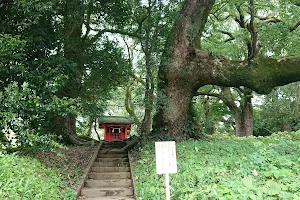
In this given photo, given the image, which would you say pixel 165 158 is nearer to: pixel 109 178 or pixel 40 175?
pixel 40 175

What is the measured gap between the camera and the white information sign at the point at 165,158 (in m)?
4.68

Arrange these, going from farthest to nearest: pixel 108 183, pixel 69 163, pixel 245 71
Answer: pixel 245 71 → pixel 69 163 → pixel 108 183

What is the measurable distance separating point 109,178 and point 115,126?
11.7m

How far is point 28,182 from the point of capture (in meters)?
5.16

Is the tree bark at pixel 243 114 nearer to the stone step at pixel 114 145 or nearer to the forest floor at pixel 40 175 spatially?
the stone step at pixel 114 145

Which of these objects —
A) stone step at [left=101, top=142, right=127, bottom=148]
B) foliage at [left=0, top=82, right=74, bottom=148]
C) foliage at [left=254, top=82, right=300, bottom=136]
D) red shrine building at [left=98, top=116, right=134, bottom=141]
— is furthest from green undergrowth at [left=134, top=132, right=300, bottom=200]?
foliage at [left=254, top=82, right=300, bottom=136]

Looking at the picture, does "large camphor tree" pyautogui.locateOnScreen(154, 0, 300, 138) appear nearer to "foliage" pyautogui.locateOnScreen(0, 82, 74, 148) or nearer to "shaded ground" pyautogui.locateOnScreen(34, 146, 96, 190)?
"shaded ground" pyautogui.locateOnScreen(34, 146, 96, 190)

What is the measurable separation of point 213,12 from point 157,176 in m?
11.1

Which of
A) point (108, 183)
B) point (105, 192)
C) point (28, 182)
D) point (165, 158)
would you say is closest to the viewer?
point (165, 158)

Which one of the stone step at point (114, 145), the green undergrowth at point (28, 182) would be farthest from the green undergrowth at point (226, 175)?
the stone step at point (114, 145)

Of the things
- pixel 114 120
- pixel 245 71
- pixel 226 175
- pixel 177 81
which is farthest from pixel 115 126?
pixel 226 175

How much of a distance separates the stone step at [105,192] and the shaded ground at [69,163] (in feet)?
1.07

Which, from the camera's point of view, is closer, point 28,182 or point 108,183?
point 28,182

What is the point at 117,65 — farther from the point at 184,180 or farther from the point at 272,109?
the point at 272,109
